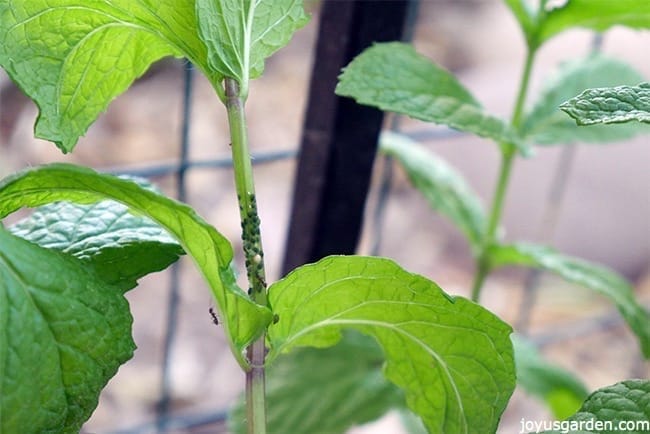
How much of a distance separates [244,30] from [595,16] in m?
0.26

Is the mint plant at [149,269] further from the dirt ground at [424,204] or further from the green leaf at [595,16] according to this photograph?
the dirt ground at [424,204]

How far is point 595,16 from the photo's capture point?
59 centimetres

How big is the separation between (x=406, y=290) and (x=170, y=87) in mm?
1384

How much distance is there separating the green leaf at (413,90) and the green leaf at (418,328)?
12 centimetres

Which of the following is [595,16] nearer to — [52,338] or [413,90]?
[413,90]

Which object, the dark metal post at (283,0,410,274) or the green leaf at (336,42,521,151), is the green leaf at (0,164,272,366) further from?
the dark metal post at (283,0,410,274)

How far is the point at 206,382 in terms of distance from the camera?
1.31 metres

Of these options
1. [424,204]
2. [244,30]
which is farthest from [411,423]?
[424,204]

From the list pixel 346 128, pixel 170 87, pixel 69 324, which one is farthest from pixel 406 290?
pixel 170 87

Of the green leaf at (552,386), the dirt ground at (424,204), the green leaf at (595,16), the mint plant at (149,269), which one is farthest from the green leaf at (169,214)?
the dirt ground at (424,204)

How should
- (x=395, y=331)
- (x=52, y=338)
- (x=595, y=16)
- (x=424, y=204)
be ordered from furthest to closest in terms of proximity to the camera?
1. (x=424, y=204)
2. (x=595, y=16)
3. (x=395, y=331)
4. (x=52, y=338)

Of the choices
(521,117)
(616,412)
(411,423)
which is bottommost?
(411,423)

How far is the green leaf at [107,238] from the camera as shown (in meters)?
0.44

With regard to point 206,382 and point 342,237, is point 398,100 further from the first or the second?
point 206,382
